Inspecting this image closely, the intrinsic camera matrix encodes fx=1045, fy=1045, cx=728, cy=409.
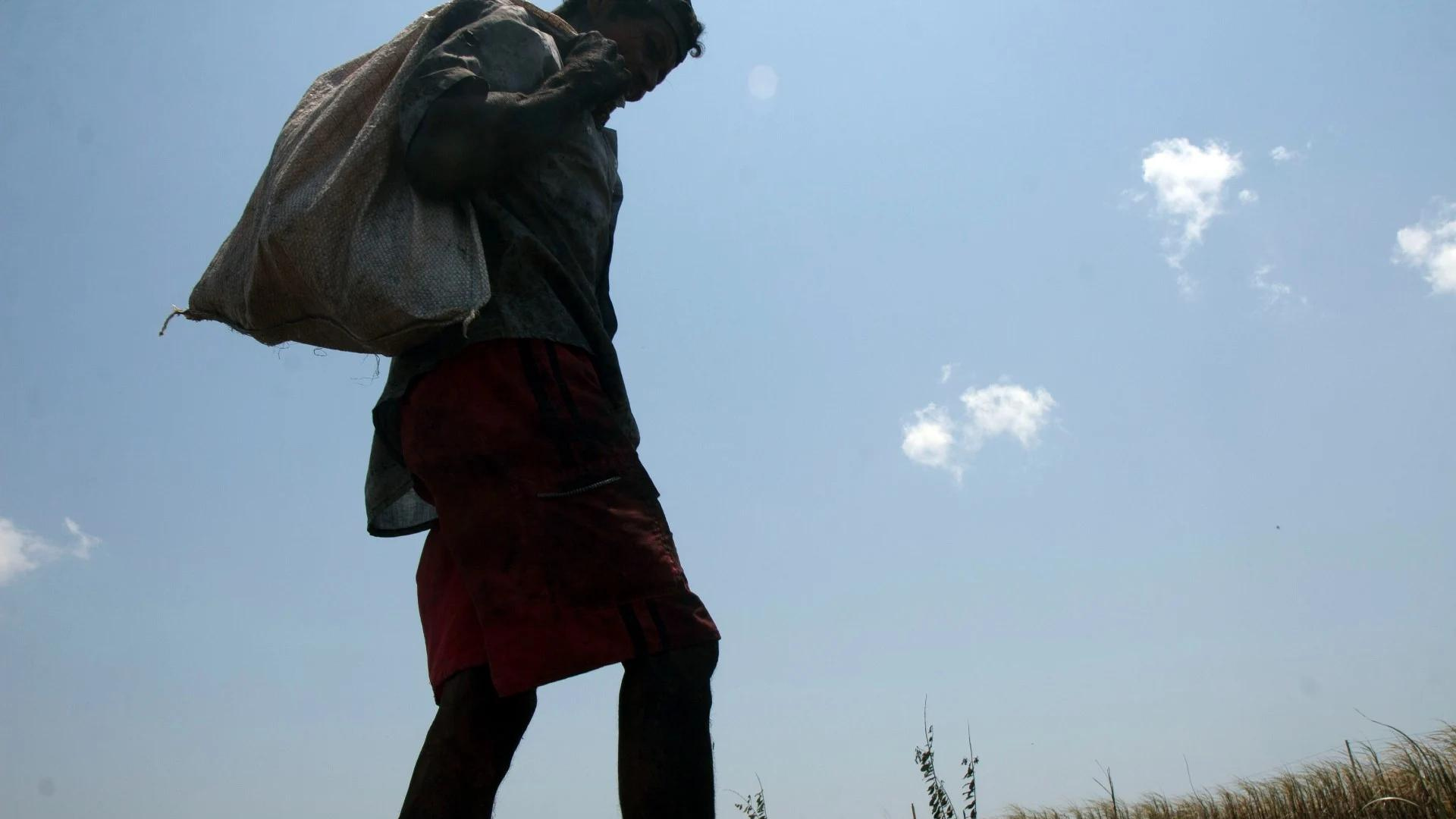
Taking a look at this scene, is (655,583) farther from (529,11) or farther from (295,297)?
(529,11)

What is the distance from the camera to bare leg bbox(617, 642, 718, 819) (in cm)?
166

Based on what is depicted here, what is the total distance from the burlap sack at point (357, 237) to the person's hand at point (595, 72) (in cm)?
25

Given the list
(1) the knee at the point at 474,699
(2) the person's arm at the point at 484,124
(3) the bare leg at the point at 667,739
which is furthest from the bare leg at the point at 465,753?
(2) the person's arm at the point at 484,124

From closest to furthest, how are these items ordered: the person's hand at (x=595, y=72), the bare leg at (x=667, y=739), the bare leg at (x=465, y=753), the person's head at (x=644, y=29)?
the bare leg at (x=667, y=739), the bare leg at (x=465, y=753), the person's hand at (x=595, y=72), the person's head at (x=644, y=29)

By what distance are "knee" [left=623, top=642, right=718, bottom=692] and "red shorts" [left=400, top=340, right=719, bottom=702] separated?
2 centimetres

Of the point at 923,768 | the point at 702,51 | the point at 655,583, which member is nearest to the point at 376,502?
the point at 655,583

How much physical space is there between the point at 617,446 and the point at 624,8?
3.99ft

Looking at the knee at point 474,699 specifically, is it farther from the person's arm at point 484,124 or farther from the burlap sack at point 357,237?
the person's arm at point 484,124

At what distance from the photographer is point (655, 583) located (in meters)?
1.76

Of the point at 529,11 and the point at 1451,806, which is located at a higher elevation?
the point at 529,11

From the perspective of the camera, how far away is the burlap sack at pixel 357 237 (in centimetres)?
186

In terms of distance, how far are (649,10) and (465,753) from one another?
171cm

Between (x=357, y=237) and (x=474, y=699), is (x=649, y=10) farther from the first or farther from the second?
(x=474, y=699)

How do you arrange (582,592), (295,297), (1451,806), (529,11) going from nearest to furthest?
(582,592), (295,297), (529,11), (1451,806)
